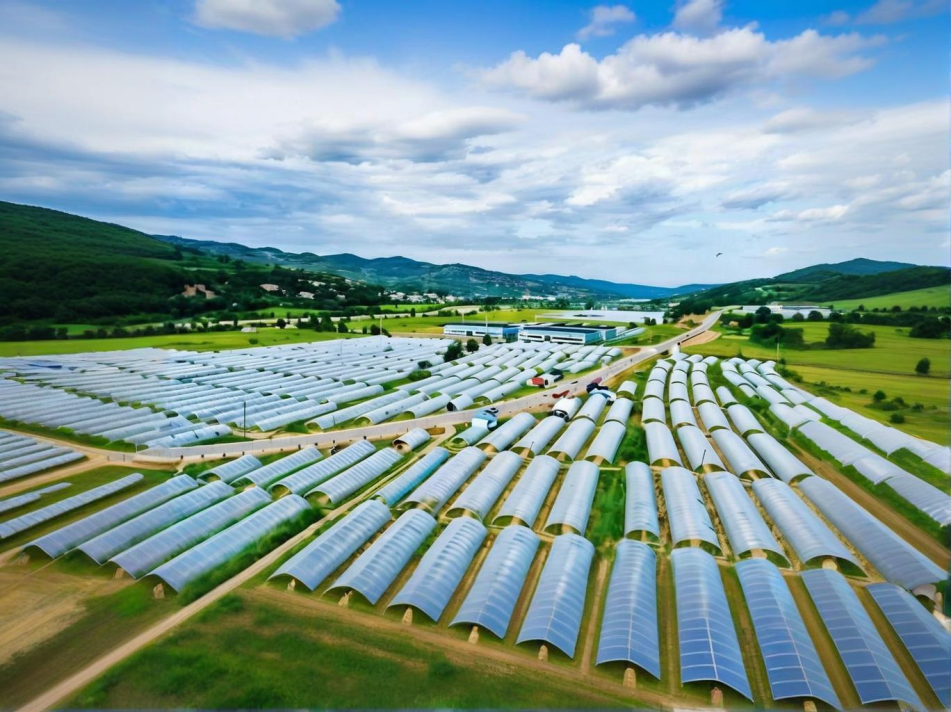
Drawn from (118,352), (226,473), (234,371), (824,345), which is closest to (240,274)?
(118,352)

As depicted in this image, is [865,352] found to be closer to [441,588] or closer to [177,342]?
[441,588]

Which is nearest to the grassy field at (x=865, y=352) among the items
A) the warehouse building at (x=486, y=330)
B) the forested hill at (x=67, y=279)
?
the warehouse building at (x=486, y=330)

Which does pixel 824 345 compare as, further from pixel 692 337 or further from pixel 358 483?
pixel 358 483

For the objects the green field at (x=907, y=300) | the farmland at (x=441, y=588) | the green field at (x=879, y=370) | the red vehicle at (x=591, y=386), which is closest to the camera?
the farmland at (x=441, y=588)

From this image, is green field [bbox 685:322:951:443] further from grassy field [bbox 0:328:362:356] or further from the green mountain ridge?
grassy field [bbox 0:328:362:356]

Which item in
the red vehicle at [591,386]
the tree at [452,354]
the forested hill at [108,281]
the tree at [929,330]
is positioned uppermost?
the forested hill at [108,281]

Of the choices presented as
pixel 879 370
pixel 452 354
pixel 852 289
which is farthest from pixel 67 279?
pixel 852 289

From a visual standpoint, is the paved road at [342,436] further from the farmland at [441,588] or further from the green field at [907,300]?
the green field at [907,300]
